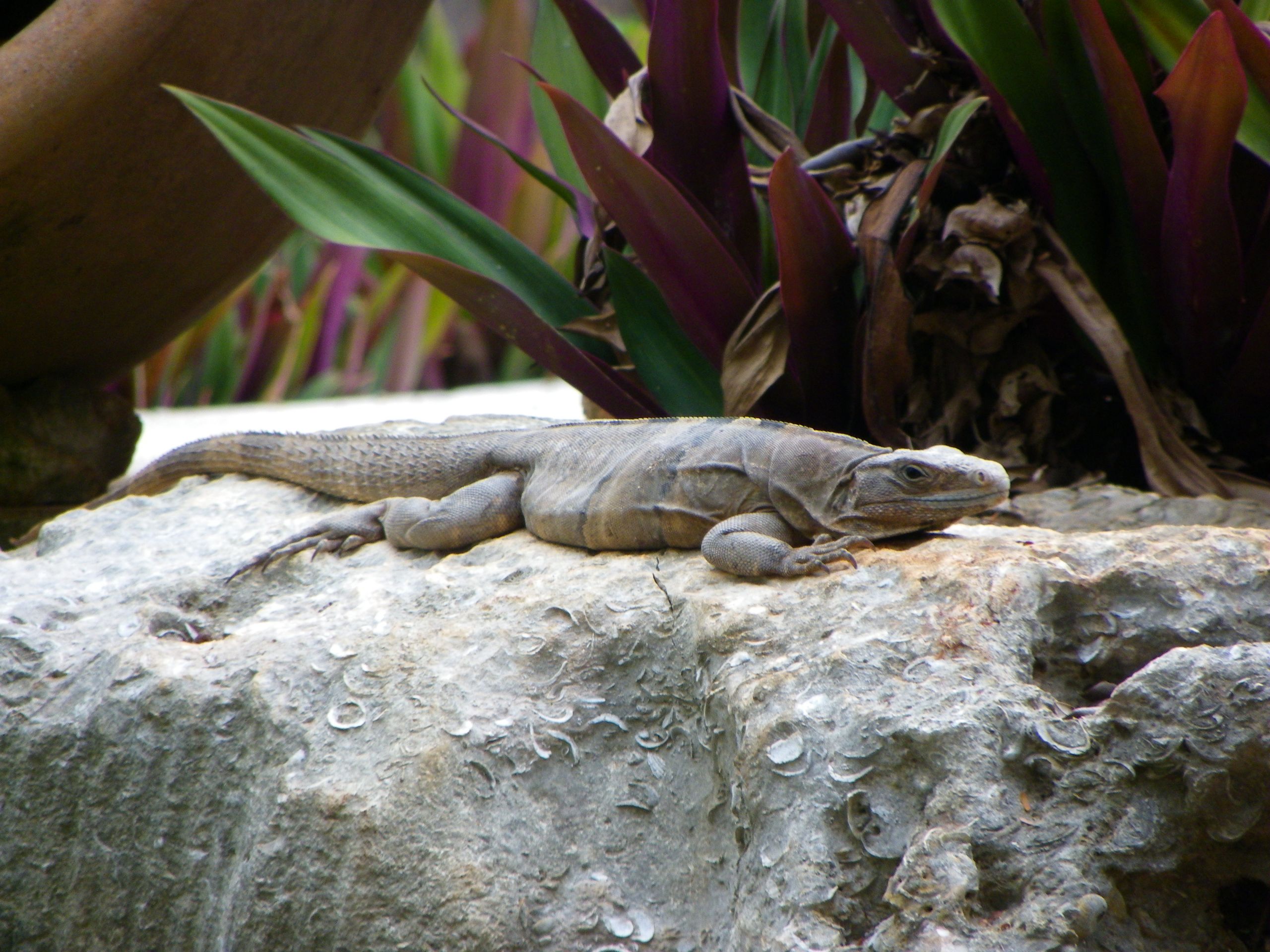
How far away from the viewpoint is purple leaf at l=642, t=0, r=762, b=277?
298cm

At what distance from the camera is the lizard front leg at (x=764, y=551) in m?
2.00

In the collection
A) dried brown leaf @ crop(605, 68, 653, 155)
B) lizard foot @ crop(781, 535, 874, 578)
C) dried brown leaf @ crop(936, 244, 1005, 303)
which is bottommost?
lizard foot @ crop(781, 535, 874, 578)

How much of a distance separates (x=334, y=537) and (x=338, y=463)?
Result: 459 millimetres

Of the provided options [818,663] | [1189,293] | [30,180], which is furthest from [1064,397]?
[30,180]

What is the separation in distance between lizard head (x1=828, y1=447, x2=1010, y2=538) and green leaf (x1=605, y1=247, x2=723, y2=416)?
118cm

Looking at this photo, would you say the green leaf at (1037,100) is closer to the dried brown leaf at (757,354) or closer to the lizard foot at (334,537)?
the dried brown leaf at (757,354)

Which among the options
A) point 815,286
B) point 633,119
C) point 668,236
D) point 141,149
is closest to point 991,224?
point 815,286

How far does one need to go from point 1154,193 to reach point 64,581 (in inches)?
116

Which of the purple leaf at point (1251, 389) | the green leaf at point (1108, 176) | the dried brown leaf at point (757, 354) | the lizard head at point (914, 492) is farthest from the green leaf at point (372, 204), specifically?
the purple leaf at point (1251, 389)

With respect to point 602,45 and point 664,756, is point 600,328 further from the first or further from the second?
point 664,756

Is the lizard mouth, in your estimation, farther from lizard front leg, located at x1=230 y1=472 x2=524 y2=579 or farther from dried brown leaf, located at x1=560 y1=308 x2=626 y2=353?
dried brown leaf, located at x1=560 y1=308 x2=626 y2=353

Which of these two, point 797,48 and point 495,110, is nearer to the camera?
point 797,48

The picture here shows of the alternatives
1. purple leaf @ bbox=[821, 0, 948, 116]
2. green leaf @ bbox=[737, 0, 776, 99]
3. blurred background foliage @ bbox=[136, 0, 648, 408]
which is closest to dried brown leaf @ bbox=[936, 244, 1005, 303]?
purple leaf @ bbox=[821, 0, 948, 116]

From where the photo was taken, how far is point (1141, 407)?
2.80m
